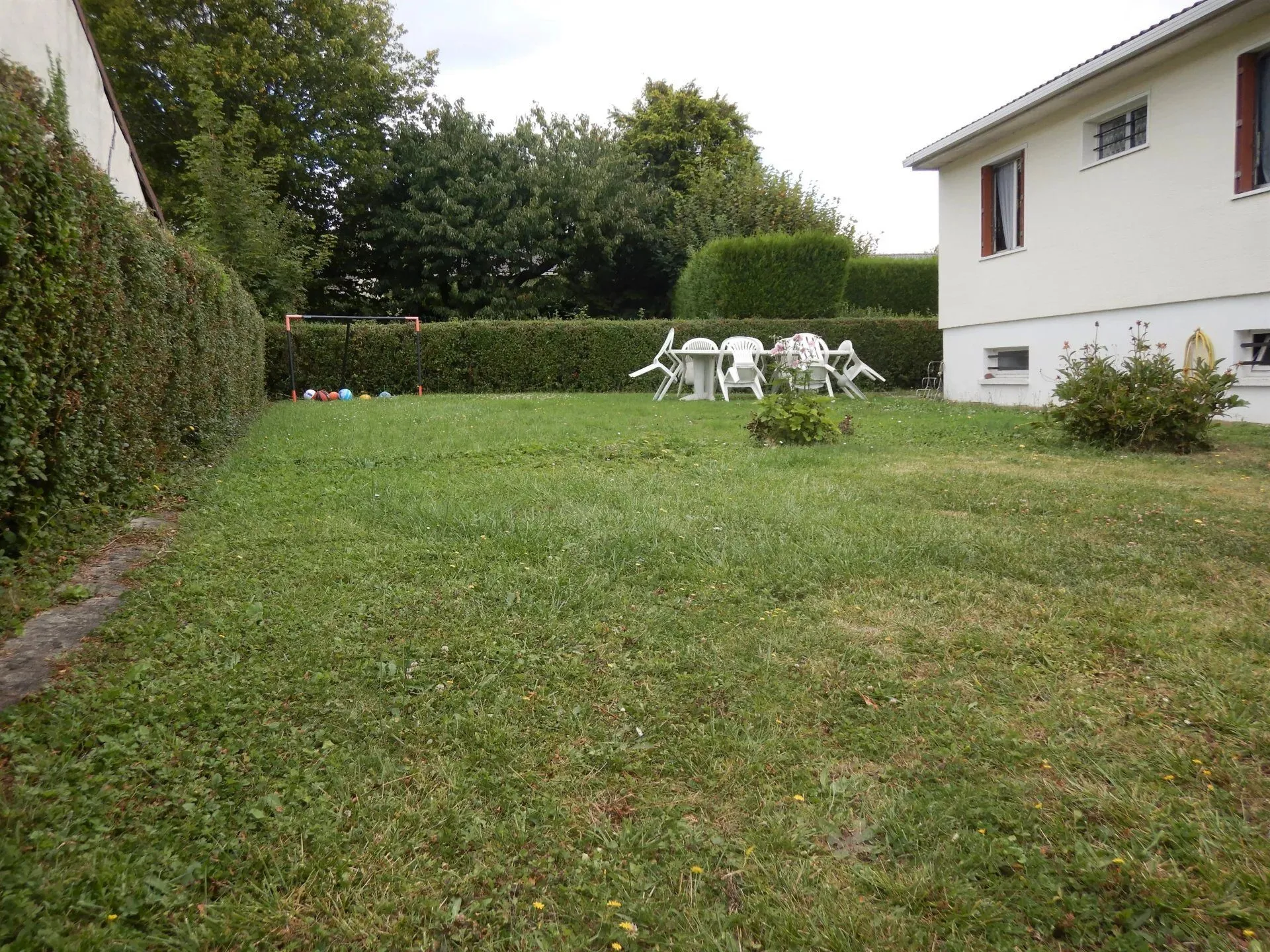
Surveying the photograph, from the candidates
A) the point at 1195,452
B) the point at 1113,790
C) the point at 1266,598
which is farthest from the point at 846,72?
the point at 1113,790

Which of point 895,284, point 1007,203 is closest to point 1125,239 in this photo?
point 1007,203

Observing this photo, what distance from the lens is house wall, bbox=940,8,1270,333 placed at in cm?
920

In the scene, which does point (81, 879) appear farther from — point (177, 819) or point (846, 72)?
point (846, 72)

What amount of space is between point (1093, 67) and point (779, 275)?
837cm

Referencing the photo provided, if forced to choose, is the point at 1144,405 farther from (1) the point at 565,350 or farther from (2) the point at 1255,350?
(1) the point at 565,350

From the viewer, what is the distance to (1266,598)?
10.7 feet

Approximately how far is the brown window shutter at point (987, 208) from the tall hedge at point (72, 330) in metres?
11.7

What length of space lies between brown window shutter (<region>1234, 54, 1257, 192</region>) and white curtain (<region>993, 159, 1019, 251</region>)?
12.5 ft

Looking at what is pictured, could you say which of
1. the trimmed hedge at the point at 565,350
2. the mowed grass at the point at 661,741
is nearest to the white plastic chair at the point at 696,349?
the trimmed hedge at the point at 565,350

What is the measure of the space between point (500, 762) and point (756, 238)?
1764 cm

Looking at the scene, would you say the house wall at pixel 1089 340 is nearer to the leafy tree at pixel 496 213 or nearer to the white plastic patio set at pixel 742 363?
the white plastic patio set at pixel 742 363

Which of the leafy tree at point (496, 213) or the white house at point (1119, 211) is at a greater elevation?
the leafy tree at point (496, 213)

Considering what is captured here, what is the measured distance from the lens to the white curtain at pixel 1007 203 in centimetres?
1299

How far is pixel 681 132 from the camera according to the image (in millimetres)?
34094
